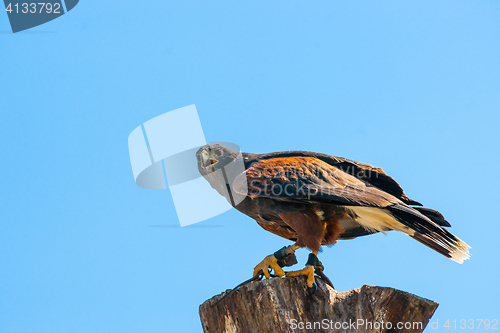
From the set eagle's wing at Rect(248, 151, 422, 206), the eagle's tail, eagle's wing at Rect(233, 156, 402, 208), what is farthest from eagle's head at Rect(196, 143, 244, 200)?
the eagle's tail

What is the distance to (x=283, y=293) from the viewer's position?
3.99m

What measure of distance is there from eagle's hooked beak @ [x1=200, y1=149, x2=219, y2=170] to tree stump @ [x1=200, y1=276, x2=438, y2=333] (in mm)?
1993

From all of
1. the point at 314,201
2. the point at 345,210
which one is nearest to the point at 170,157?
the point at 314,201

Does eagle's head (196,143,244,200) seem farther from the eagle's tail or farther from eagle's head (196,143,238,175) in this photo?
the eagle's tail

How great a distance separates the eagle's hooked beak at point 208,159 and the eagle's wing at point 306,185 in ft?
2.33

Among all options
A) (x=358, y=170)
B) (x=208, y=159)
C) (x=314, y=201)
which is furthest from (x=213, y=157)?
(x=358, y=170)

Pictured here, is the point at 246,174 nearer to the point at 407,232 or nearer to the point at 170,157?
the point at 170,157

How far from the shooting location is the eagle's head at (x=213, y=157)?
18.4 ft

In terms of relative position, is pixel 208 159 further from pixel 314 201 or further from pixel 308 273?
pixel 308 273

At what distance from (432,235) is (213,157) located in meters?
2.97

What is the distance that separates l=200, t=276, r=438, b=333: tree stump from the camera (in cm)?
366

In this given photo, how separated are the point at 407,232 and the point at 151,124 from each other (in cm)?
359

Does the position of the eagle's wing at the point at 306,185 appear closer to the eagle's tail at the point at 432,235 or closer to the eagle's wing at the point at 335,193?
the eagle's wing at the point at 335,193

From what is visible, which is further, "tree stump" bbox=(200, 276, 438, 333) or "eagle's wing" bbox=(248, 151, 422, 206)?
"eagle's wing" bbox=(248, 151, 422, 206)
